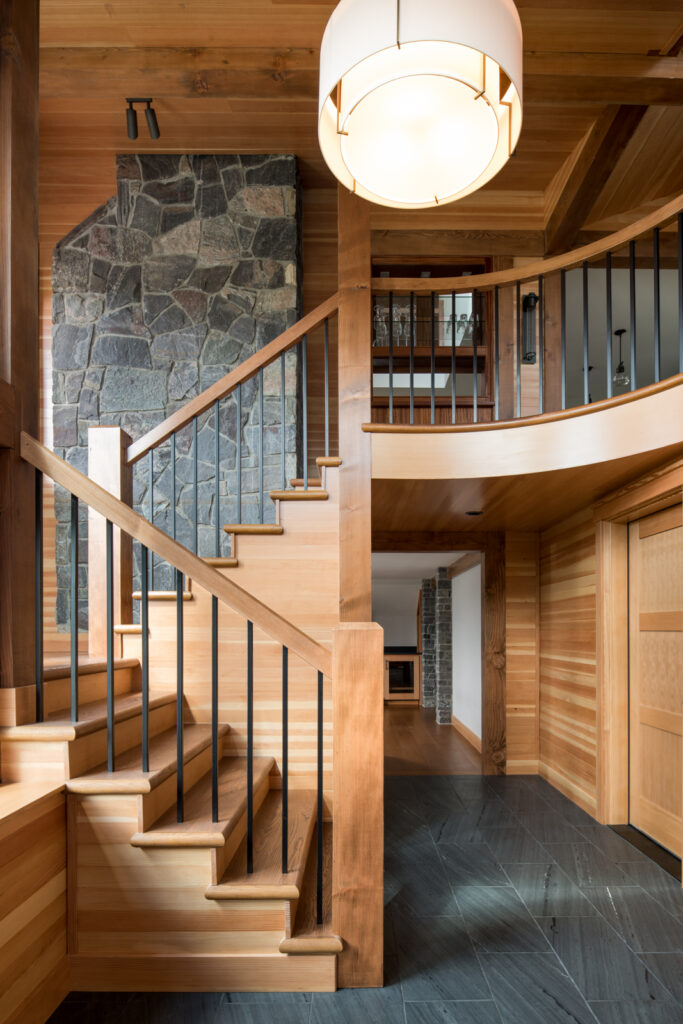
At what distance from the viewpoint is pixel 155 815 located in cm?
220

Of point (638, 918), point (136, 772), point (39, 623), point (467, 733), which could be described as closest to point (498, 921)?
point (638, 918)

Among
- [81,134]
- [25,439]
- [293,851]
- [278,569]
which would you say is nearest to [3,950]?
[293,851]

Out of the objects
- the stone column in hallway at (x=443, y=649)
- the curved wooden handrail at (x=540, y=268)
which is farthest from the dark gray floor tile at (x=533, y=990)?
the stone column in hallway at (x=443, y=649)

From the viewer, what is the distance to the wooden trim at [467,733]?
5.99m

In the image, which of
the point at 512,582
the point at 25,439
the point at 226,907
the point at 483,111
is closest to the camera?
the point at 483,111

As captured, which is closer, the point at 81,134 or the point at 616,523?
the point at 616,523

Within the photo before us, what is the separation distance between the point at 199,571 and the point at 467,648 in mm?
5080

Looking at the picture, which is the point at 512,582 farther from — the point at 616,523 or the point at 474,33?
the point at 474,33

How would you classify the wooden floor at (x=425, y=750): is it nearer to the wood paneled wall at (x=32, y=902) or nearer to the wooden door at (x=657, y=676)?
the wooden door at (x=657, y=676)

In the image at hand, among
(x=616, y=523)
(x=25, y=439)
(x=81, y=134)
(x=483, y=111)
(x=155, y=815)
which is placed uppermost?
(x=81, y=134)

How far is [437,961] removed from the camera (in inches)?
89.3

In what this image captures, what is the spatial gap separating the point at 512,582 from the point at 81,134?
429cm

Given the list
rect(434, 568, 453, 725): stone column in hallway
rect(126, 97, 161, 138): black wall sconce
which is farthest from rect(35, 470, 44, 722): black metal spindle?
rect(434, 568, 453, 725): stone column in hallway

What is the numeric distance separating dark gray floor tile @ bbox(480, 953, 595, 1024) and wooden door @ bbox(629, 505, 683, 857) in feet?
4.25
